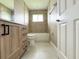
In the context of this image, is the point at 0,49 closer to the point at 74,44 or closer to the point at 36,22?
the point at 74,44

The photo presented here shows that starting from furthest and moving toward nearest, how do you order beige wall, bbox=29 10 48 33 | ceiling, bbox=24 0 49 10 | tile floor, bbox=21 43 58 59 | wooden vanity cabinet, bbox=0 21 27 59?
beige wall, bbox=29 10 48 33, ceiling, bbox=24 0 49 10, tile floor, bbox=21 43 58 59, wooden vanity cabinet, bbox=0 21 27 59

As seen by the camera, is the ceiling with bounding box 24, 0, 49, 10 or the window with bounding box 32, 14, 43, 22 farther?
the window with bounding box 32, 14, 43, 22

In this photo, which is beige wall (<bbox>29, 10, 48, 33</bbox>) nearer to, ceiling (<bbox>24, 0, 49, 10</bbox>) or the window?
the window

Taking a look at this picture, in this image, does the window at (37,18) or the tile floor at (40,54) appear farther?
the window at (37,18)

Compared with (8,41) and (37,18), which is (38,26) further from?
(8,41)

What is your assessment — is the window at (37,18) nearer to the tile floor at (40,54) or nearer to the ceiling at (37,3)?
the ceiling at (37,3)

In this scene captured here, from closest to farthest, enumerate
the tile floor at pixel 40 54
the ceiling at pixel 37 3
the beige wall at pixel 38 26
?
the tile floor at pixel 40 54, the ceiling at pixel 37 3, the beige wall at pixel 38 26

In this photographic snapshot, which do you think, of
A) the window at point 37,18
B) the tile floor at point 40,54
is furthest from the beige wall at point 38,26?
the tile floor at point 40,54

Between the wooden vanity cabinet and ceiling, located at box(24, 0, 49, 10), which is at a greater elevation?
A: ceiling, located at box(24, 0, 49, 10)

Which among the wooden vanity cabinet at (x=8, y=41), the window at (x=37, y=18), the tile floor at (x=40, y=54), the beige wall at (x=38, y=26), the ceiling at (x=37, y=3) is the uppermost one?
the ceiling at (x=37, y=3)

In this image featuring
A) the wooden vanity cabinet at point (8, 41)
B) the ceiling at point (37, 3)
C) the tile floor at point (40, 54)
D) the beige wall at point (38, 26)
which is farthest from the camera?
the beige wall at point (38, 26)

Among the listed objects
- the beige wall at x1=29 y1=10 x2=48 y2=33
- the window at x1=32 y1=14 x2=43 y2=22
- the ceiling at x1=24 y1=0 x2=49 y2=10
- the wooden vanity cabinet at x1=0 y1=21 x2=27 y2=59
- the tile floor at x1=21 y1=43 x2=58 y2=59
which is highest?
the ceiling at x1=24 y1=0 x2=49 y2=10

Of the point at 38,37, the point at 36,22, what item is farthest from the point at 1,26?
the point at 36,22

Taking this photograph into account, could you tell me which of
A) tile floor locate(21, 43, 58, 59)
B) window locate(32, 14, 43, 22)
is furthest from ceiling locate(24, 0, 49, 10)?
tile floor locate(21, 43, 58, 59)
